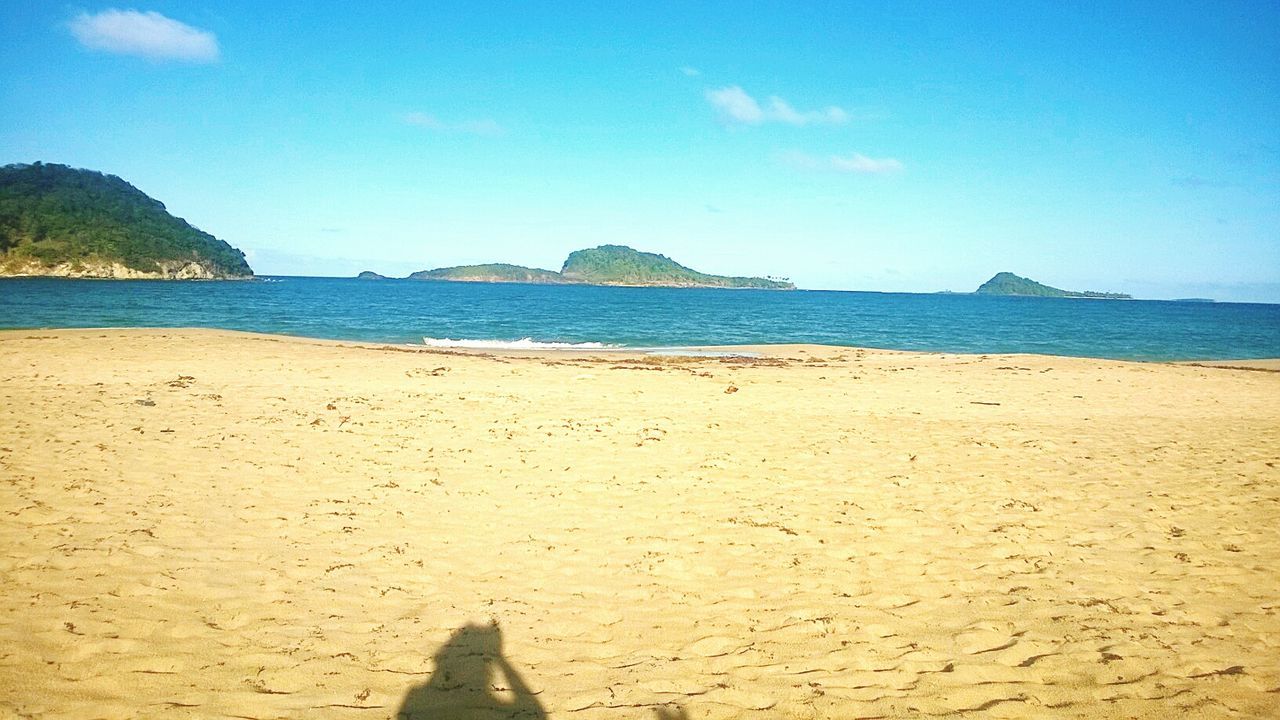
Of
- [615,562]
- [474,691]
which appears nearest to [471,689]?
[474,691]

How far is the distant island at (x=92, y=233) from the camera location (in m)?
98.0

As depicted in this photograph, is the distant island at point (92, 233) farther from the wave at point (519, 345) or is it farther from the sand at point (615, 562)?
the sand at point (615, 562)

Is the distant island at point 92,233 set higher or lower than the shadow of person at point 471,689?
higher

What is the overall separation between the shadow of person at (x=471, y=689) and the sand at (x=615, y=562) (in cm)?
2

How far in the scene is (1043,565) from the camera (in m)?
5.96

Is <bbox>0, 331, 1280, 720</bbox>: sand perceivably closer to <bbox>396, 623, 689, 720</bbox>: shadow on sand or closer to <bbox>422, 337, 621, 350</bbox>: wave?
<bbox>396, 623, 689, 720</bbox>: shadow on sand

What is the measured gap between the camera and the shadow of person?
3.62 m

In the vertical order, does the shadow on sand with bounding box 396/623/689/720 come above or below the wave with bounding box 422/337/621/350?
below

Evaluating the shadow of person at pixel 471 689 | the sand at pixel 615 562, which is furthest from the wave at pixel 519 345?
the shadow of person at pixel 471 689

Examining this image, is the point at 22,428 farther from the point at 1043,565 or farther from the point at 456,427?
the point at 1043,565

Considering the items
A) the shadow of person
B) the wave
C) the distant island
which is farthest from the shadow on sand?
the distant island

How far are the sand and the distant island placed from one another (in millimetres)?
117284

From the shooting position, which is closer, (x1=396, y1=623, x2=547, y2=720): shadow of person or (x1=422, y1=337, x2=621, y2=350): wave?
(x1=396, y1=623, x2=547, y2=720): shadow of person

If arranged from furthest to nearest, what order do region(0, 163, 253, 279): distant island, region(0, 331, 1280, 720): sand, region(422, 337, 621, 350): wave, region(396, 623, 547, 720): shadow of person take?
region(0, 163, 253, 279): distant island
region(422, 337, 621, 350): wave
region(0, 331, 1280, 720): sand
region(396, 623, 547, 720): shadow of person
